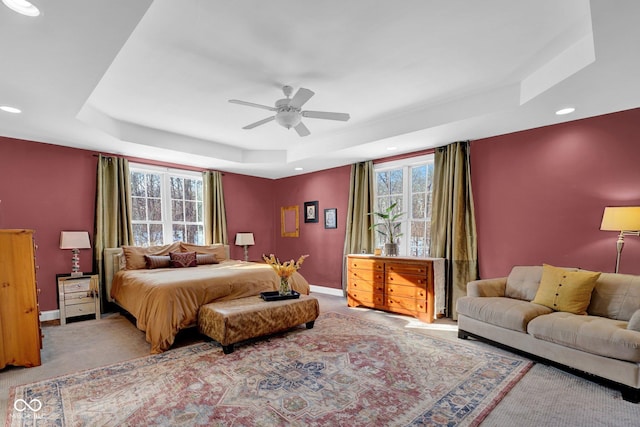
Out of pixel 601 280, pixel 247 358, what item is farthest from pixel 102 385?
pixel 601 280

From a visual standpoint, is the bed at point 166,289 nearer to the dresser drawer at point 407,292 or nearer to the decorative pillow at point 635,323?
the dresser drawer at point 407,292

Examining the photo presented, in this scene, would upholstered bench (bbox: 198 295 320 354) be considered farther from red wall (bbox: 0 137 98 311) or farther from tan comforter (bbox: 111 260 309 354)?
red wall (bbox: 0 137 98 311)

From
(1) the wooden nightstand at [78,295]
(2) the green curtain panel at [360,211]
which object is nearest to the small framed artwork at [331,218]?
(2) the green curtain panel at [360,211]

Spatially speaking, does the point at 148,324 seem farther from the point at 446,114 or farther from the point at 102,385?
the point at 446,114

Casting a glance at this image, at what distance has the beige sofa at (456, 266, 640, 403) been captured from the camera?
230 centimetres

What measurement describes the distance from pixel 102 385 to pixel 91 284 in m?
2.39

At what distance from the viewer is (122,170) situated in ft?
16.4

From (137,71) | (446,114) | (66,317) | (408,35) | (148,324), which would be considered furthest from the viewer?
(66,317)

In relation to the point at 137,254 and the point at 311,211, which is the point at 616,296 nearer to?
the point at 311,211

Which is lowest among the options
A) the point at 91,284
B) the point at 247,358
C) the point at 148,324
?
the point at 247,358

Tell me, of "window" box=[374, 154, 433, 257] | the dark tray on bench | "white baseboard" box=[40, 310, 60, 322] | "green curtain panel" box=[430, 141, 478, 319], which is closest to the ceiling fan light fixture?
the dark tray on bench

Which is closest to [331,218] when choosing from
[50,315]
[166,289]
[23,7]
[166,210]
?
[166,210]

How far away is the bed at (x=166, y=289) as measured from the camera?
3.27 metres

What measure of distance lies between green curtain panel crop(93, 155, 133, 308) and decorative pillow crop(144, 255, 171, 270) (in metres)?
0.53
